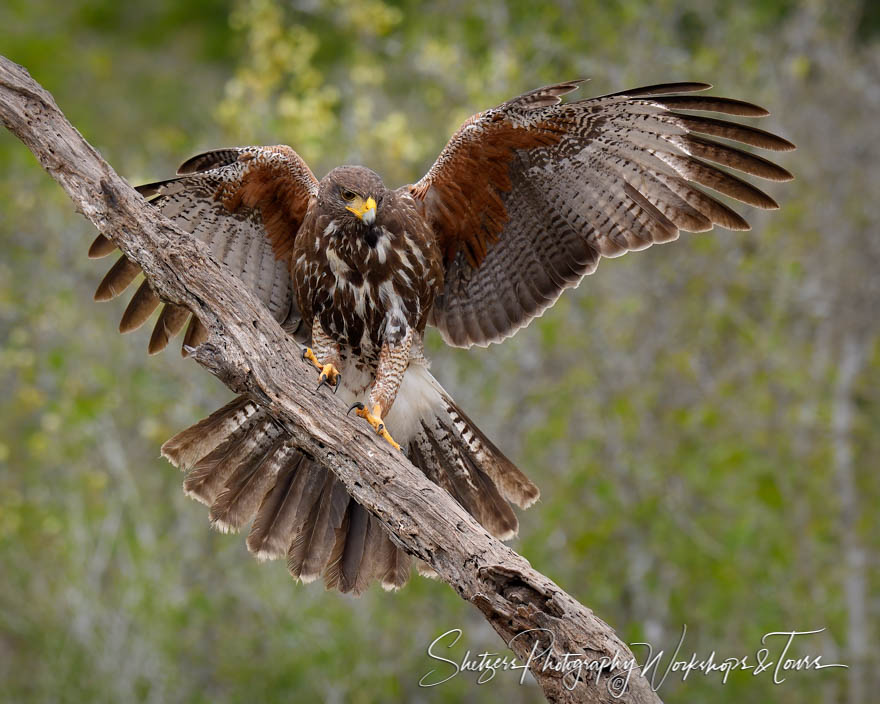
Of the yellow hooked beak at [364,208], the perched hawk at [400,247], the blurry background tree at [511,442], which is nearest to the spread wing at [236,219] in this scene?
the perched hawk at [400,247]

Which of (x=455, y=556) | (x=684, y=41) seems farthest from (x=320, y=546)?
(x=684, y=41)

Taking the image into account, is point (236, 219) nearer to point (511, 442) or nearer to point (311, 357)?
point (311, 357)

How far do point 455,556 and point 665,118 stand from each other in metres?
2.59

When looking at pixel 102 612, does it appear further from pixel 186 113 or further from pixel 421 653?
pixel 186 113

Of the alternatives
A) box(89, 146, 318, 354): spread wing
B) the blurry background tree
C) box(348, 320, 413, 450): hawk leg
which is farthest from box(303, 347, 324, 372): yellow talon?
the blurry background tree

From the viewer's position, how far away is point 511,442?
970cm

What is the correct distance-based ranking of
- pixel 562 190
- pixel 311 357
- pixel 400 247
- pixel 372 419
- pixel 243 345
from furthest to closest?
pixel 562 190
pixel 400 247
pixel 311 357
pixel 372 419
pixel 243 345

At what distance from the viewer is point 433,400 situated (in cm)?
605

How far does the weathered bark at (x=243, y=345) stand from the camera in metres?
4.38

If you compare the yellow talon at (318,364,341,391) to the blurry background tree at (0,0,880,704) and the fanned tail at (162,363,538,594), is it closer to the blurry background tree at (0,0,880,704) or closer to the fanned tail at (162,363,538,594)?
the fanned tail at (162,363,538,594)

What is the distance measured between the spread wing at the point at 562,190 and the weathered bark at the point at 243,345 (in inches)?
63.9

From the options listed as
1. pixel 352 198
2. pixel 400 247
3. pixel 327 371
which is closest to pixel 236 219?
pixel 352 198

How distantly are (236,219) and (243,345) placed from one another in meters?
1.68

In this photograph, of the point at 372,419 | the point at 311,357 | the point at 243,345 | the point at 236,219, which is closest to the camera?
the point at 243,345
